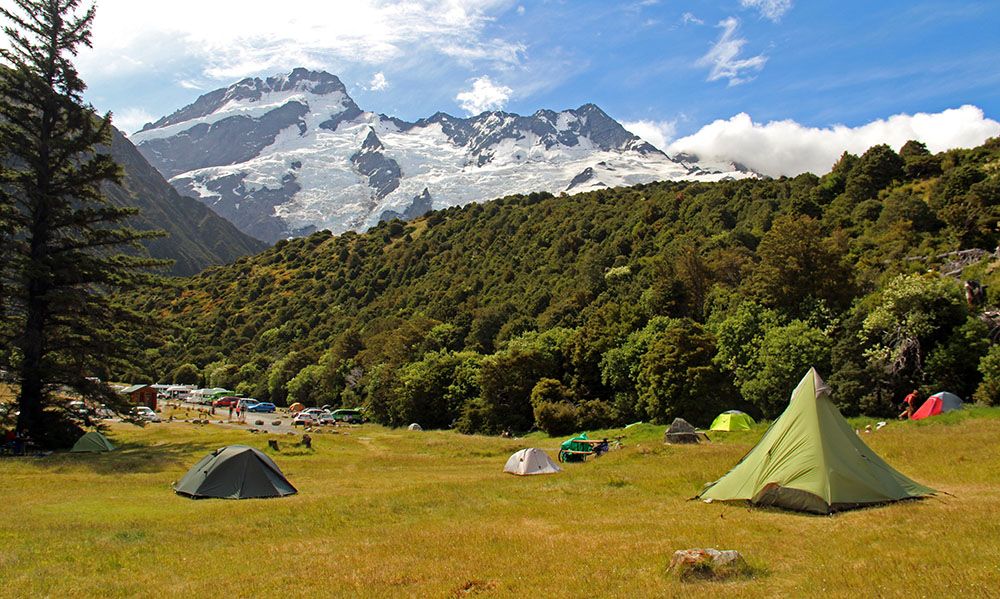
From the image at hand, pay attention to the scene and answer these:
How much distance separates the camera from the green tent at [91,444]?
3111cm

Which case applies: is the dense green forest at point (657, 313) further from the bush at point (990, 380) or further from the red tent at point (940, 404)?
the red tent at point (940, 404)

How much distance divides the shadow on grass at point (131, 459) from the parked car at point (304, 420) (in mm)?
25226

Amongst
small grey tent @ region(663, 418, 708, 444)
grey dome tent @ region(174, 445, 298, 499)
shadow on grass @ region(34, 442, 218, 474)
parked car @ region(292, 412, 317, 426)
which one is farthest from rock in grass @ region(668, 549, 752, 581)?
parked car @ region(292, 412, 317, 426)

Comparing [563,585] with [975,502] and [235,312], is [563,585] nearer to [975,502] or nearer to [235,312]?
[975,502]

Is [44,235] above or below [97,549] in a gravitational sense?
above

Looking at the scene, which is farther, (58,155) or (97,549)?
(58,155)

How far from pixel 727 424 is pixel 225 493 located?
1047 inches

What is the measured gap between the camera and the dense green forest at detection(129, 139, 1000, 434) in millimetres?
34531

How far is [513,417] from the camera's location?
51531 mm

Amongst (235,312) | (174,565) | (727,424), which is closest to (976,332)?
(727,424)

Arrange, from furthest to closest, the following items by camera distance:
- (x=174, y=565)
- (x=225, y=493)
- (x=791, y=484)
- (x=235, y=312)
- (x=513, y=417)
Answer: (x=235, y=312), (x=513, y=417), (x=225, y=493), (x=791, y=484), (x=174, y=565)

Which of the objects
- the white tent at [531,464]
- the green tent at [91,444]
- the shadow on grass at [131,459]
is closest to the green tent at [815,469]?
the white tent at [531,464]

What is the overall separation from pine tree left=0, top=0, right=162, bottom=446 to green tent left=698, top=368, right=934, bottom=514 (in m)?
31.7

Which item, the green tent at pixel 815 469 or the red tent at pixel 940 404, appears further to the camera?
the red tent at pixel 940 404
